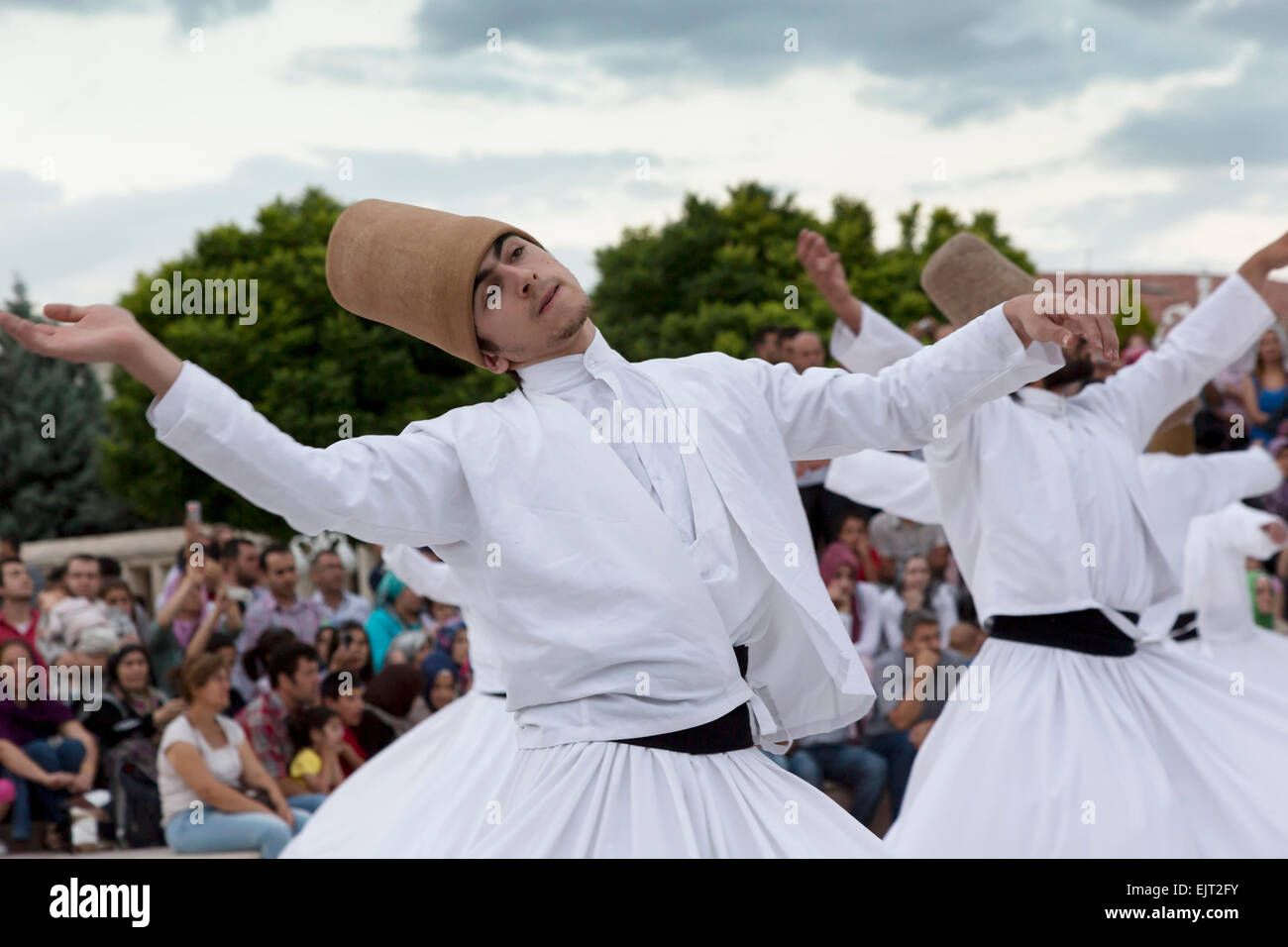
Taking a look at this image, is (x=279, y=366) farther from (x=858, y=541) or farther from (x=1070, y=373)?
(x=1070, y=373)

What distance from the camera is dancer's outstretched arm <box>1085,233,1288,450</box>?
4.98m

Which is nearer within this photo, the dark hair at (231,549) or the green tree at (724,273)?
the dark hair at (231,549)

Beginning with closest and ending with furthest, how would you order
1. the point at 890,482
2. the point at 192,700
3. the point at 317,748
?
the point at 890,482, the point at 192,700, the point at 317,748

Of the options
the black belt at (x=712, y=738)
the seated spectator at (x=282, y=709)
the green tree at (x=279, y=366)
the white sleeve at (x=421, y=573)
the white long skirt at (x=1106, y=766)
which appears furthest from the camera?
the green tree at (x=279, y=366)

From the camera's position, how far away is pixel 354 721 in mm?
8500

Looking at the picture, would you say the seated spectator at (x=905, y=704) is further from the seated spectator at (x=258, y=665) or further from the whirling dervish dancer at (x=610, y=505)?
the whirling dervish dancer at (x=610, y=505)

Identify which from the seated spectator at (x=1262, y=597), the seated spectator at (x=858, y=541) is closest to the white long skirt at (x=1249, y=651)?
the seated spectator at (x=858, y=541)

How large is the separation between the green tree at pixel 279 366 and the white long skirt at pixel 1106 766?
19.3 metres

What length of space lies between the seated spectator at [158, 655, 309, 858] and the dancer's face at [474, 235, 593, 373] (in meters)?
4.58

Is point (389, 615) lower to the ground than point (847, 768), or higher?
higher

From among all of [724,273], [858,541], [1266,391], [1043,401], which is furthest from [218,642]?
[724,273]

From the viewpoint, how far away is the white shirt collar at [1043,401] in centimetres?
522

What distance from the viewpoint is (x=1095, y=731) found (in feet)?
15.7

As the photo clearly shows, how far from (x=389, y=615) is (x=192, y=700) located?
239cm
